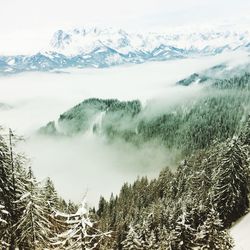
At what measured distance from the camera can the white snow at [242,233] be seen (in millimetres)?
45831

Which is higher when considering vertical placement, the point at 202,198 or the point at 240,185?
the point at 240,185

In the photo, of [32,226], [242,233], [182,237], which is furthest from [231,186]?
[32,226]

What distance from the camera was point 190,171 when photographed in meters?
117

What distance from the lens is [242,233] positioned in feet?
166

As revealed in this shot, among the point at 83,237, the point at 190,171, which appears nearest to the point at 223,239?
the point at 83,237

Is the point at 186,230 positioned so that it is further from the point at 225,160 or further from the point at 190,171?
the point at 190,171

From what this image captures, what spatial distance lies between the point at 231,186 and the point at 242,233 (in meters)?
8.61

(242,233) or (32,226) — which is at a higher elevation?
(32,226)

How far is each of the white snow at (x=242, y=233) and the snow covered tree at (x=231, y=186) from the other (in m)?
1.83

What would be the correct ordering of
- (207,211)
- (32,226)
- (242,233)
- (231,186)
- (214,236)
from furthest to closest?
1. (207,211)
2. (231,186)
3. (242,233)
4. (214,236)
5. (32,226)

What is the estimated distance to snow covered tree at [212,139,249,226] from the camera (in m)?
58.5

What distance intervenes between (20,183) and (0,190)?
1.65 metres

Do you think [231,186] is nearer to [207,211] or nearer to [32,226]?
[207,211]

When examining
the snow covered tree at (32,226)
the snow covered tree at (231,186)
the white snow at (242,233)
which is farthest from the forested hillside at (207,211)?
the snow covered tree at (32,226)
